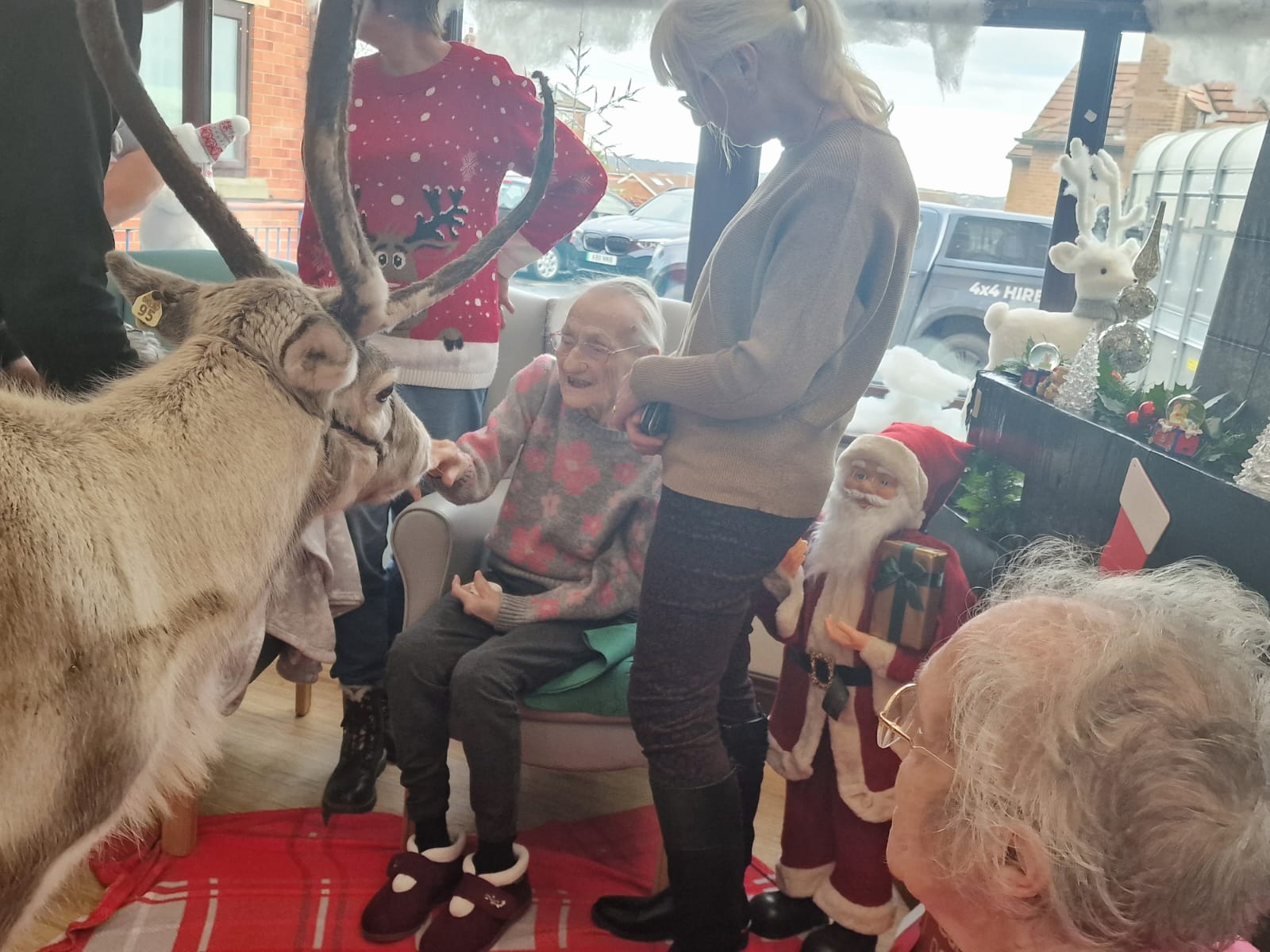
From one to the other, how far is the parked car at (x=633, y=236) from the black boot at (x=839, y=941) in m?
1.78

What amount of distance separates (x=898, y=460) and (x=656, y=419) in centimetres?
50

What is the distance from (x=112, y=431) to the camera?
1026 mm

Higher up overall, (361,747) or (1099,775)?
(1099,775)

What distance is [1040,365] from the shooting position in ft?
6.80

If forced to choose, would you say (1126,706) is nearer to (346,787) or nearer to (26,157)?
(26,157)

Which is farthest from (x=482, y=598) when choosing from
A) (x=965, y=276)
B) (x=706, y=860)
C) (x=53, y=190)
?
(x=965, y=276)

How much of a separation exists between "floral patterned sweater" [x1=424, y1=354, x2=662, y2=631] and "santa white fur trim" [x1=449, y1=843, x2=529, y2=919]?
1.41 feet

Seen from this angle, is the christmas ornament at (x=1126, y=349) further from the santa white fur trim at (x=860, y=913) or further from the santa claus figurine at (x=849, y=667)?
the santa white fur trim at (x=860, y=913)

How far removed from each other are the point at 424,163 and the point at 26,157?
78 cm

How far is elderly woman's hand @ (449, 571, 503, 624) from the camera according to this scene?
184cm

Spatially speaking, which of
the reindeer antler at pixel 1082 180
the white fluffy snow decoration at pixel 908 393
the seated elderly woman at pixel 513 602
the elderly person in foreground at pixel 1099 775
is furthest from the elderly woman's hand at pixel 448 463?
the reindeer antler at pixel 1082 180

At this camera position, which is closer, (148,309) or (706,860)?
(148,309)

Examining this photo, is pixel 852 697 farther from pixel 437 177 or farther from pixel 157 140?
pixel 157 140

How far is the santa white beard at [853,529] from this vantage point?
171 cm
